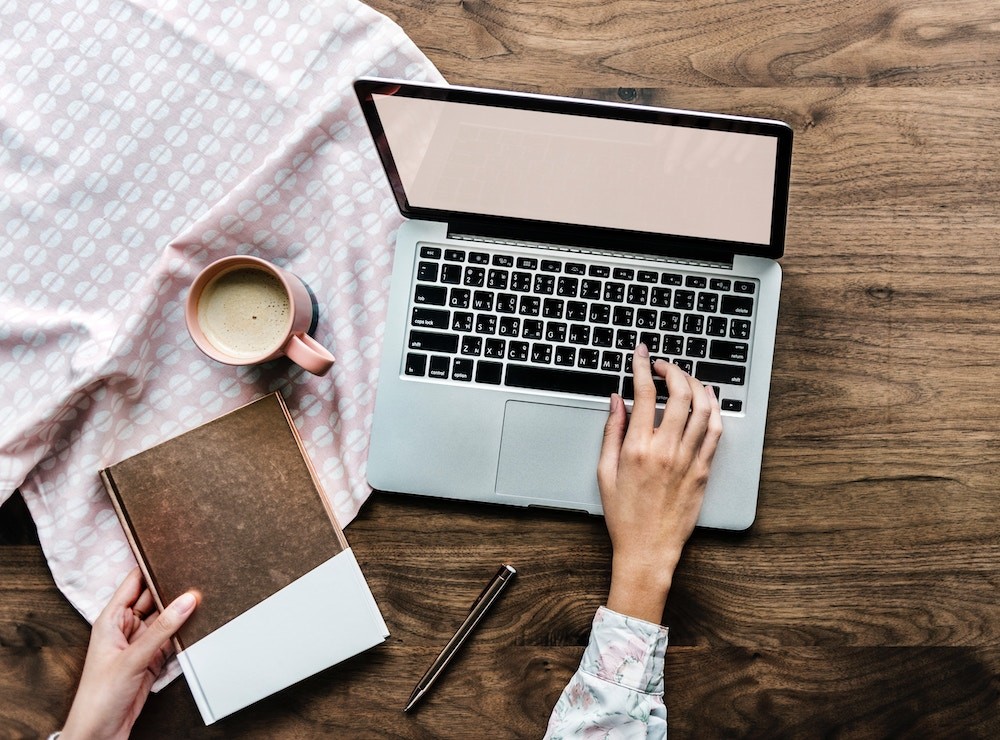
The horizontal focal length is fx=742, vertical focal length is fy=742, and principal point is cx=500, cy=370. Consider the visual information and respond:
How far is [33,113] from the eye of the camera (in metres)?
0.74

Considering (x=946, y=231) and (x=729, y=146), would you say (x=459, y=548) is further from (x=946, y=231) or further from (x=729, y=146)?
(x=946, y=231)

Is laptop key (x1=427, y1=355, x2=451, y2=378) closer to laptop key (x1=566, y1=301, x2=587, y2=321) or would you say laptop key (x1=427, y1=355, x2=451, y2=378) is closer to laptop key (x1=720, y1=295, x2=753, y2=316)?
laptop key (x1=566, y1=301, x2=587, y2=321)

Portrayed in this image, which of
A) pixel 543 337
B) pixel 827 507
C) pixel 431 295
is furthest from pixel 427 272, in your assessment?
pixel 827 507

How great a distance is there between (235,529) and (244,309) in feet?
0.70

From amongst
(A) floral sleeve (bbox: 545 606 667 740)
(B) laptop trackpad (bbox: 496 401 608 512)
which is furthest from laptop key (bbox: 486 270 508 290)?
(A) floral sleeve (bbox: 545 606 667 740)

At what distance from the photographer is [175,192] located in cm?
75

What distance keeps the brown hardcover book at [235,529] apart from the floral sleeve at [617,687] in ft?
0.64

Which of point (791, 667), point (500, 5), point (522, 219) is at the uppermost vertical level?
point (500, 5)

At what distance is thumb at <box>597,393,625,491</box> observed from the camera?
26.9 inches

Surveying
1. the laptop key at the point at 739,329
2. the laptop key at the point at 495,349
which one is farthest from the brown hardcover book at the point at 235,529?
the laptop key at the point at 739,329

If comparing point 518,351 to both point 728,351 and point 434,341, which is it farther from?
point 728,351

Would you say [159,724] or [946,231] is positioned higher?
[946,231]

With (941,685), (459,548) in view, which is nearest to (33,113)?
(459,548)

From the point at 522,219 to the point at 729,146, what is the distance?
0.62 feet
